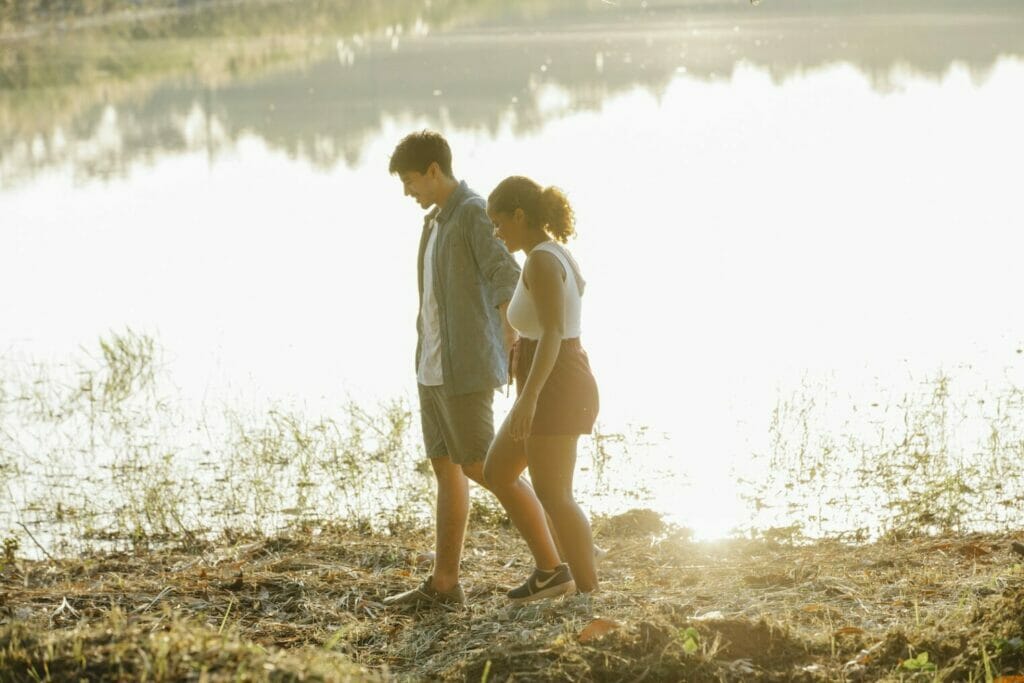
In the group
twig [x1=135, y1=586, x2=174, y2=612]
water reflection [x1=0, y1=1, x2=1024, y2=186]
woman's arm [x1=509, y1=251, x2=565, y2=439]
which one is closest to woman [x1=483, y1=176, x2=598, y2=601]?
woman's arm [x1=509, y1=251, x2=565, y2=439]

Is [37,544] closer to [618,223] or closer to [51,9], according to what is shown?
[618,223]

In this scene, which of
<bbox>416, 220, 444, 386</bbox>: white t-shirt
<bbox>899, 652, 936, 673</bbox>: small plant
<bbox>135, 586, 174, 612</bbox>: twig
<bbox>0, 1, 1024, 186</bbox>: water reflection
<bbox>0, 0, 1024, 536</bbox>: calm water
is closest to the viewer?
<bbox>899, 652, 936, 673</bbox>: small plant

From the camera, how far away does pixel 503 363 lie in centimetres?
543

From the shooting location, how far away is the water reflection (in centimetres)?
2277

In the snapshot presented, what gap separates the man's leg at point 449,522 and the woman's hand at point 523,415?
2.05 ft

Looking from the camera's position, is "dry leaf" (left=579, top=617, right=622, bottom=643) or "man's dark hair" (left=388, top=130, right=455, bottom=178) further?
"man's dark hair" (left=388, top=130, right=455, bottom=178)

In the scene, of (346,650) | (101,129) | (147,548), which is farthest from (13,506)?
(101,129)

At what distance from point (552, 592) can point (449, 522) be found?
1.88 feet

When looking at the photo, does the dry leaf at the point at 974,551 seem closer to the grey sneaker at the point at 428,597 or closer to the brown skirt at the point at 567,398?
the brown skirt at the point at 567,398

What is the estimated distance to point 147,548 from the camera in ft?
23.4

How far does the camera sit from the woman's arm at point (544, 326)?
4965mm

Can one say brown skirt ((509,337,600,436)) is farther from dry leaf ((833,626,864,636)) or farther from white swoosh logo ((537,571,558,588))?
dry leaf ((833,626,864,636))

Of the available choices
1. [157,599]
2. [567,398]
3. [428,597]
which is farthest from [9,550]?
[567,398]

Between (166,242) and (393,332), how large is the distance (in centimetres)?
518
